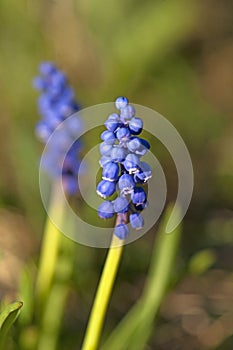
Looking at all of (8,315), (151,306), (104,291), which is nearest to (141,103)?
(151,306)

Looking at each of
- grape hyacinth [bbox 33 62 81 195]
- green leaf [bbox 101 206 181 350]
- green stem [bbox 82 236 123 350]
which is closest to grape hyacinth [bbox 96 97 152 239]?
green stem [bbox 82 236 123 350]

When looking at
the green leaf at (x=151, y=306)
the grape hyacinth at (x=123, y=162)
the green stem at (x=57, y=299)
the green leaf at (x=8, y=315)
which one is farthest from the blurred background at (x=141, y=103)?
the grape hyacinth at (x=123, y=162)

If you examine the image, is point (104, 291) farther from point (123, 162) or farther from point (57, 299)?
point (57, 299)

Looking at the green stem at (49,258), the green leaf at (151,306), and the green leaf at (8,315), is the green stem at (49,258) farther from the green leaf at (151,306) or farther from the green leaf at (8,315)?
the green leaf at (8,315)

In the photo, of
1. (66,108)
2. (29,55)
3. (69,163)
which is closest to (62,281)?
(69,163)

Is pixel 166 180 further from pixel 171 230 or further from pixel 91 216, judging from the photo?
pixel 171 230

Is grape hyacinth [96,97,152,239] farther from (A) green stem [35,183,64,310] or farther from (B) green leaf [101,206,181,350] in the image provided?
(A) green stem [35,183,64,310]
